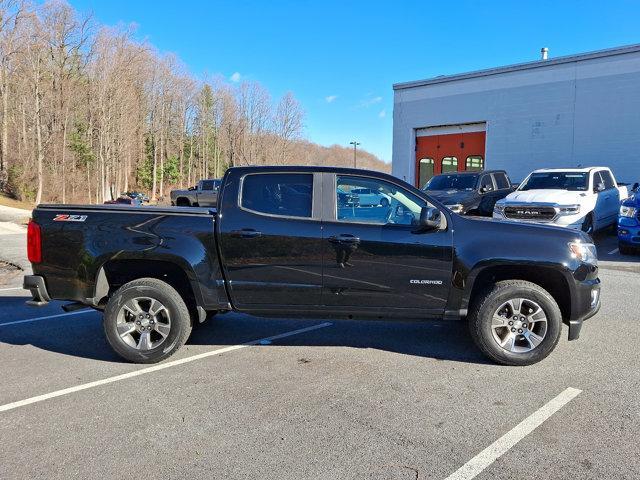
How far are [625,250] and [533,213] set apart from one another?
2.34m

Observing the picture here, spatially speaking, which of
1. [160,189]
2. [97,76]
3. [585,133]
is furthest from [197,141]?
[585,133]

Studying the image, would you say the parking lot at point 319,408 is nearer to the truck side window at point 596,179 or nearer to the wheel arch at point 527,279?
the wheel arch at point 527,279

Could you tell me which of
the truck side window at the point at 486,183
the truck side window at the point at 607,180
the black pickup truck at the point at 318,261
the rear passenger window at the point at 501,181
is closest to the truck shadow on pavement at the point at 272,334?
the black pickup truck at the point at 318,261

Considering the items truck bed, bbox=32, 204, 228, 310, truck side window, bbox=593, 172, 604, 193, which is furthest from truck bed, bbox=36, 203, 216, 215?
truck side window, bbox=593, 172, 604, 193

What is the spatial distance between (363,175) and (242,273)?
4.79 ft

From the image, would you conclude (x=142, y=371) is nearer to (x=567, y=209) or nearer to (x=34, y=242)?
(x=34, y=242)

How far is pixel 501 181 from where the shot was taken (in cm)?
1494

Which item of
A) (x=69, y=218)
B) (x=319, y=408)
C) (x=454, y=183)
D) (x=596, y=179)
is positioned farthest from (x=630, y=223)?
(x=69, y=218)

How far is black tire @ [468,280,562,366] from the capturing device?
14.4 ft

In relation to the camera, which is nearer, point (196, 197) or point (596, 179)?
point (596, 179)

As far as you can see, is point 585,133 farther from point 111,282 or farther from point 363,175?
point 111,282

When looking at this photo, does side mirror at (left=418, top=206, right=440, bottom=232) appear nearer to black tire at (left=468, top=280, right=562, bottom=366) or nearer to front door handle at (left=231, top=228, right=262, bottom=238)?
black tire at (left=468, top=280, right=562, bottom=366)

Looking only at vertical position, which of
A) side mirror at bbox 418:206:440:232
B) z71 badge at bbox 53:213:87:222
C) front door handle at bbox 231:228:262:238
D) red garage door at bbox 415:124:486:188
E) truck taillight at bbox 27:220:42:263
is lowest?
truck taillight at bbox 27:220:42:263

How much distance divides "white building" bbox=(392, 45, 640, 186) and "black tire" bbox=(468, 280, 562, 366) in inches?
692
